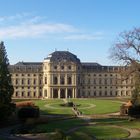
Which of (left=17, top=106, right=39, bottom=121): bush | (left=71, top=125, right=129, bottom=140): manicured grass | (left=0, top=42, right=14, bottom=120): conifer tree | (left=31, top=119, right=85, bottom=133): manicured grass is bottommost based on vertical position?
(left=71, top=125, right=129, bottom=140): manicured grass

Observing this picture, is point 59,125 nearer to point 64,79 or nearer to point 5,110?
point 5,110

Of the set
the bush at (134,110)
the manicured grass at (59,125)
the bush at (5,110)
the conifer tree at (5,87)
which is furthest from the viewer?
the bush at (134,110)

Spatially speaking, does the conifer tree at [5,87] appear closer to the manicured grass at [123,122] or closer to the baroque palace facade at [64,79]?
the manicured grass at [123,122]

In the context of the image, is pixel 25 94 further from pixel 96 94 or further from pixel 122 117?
pixel 122 117

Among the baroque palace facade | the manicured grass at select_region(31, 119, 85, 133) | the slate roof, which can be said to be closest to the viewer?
the manicured grass at select_region(31, 119, 85, 133)

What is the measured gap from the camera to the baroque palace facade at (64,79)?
12431cm

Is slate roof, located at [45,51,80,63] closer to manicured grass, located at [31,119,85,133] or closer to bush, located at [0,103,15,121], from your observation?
manicured grass, located at [31,119,85,133]

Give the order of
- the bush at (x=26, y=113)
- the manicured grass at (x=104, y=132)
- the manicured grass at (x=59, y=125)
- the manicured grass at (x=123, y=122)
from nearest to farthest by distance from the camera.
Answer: the manicured grass at (x=104, y=132) → the manicured grass at (x=59, y=125) → the manicured grass at (x=123, y=122) → the bush at (x=26, y=113)

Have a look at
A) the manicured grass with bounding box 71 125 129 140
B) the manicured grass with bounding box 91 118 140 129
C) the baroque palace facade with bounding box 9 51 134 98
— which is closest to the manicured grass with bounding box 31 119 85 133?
the manicured grass with bounding box 71 125 129 140

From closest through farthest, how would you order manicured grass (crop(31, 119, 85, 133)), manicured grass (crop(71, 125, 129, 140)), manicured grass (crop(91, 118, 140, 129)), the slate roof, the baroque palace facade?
manicured grass (crop(71, 125, 129, 140)) < manicured grass (crop(31, 119, 85, 133)) < manicured grass (crop(91, 118, 140, 129)) < the baroque palace facade < the slate roof

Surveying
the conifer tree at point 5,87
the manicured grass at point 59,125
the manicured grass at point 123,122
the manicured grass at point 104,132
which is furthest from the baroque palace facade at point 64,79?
the manicured grass at point 104,132

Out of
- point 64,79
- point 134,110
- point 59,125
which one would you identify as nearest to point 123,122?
point 134,110

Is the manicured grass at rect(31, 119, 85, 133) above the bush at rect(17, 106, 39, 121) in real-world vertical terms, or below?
below

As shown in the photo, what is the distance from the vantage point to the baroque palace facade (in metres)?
124
